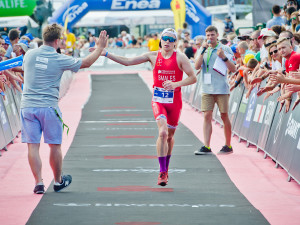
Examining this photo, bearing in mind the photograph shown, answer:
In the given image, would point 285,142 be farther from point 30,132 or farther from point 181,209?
point 30,132

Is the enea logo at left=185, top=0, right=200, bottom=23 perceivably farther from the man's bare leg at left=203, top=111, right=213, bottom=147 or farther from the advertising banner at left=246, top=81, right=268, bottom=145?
the man's bare leg at left=203, top=111, right=213, bottom=147

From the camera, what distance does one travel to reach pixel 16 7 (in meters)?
26.0

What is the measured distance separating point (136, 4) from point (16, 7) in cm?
1098

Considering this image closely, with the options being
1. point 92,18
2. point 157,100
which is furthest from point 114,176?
point 92,18

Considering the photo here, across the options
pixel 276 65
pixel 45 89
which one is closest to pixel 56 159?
pixel 45 89

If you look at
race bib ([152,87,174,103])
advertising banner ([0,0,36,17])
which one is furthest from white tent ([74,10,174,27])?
race bib ([152,87,174,103])

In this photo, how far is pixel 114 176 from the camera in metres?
9.20

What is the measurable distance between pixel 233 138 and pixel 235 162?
10.2 ft

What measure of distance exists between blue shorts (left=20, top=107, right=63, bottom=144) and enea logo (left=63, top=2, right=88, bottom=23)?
83.7 ft

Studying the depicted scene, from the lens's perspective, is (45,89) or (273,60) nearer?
(45,89)

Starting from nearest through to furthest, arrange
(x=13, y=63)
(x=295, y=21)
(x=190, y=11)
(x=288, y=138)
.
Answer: (x=13, y=63) < (x=288, y=138) < (x=295, y=21) < (x=190, y=11)

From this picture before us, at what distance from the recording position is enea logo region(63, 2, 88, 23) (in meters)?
33.1

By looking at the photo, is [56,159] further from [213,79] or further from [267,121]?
[267,121]

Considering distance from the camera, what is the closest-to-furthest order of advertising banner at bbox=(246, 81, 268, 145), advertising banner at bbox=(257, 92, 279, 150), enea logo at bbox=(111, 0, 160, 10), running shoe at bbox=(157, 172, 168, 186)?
running shoe at bbox=(157, 172, 168, 186), advertising banner at bbox=(257, 92, 279, 150), advertising banner at bbox=(246, 81, 268, 145), enea logo at bbox=(111, 0, 160, 10)
